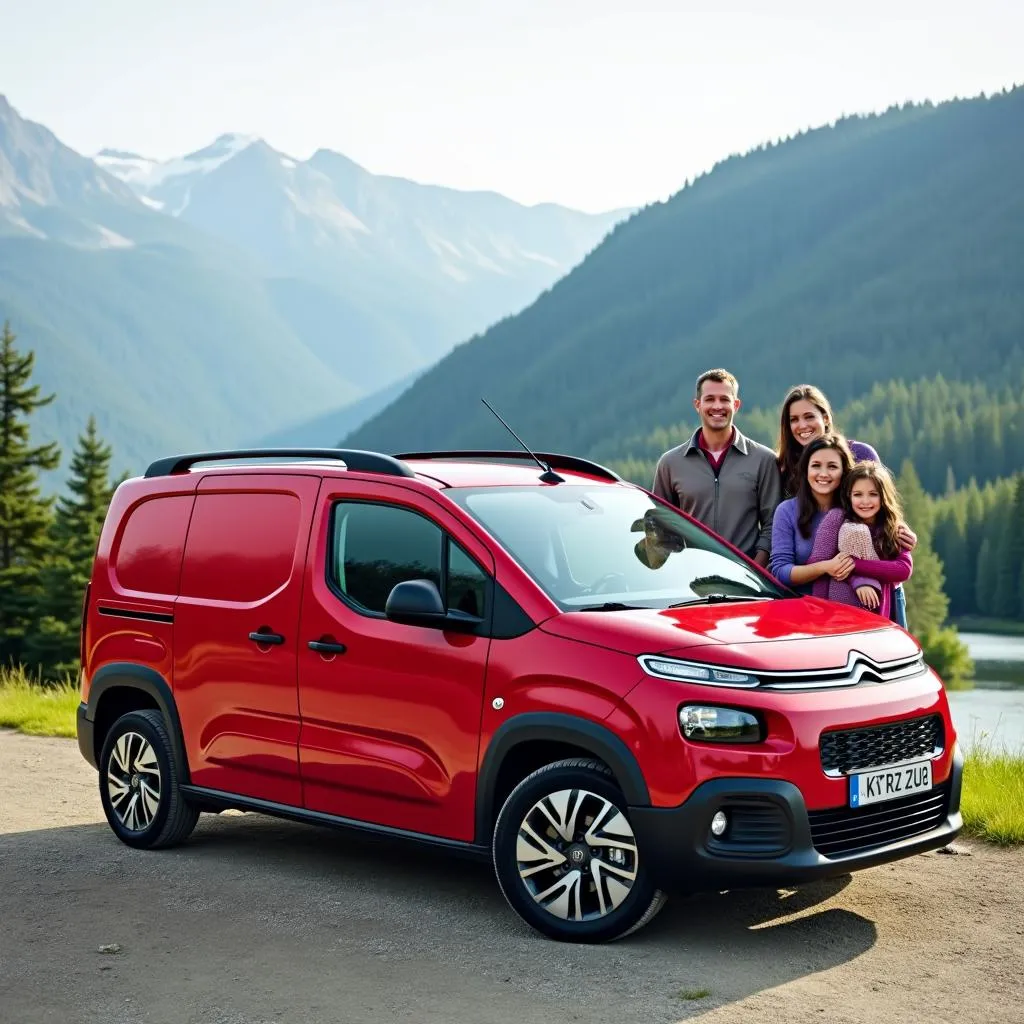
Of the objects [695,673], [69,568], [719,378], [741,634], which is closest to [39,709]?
[719,378]

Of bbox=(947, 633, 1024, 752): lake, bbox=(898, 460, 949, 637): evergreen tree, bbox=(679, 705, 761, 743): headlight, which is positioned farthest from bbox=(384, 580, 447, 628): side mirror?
bbox=(898, 460, 949, 637): evergreen tree

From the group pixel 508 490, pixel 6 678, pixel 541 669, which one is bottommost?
pixel 6 678

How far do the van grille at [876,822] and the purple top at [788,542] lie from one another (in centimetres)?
201

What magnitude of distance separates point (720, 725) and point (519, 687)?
0.83 m

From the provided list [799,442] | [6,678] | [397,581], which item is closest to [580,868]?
[397,581]

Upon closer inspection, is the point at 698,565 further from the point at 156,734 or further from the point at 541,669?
the point at 156,734

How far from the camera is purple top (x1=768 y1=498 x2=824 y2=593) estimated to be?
8.02 metres

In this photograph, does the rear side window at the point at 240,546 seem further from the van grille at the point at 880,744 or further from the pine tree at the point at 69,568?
the pine tree at the point at 69,568

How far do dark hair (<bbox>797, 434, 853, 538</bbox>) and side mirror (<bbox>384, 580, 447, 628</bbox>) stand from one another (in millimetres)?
2656

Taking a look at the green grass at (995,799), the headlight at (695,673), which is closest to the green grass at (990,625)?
the green grass at (995,799)

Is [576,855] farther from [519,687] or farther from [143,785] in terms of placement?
[143,785]

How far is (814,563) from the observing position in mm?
7844

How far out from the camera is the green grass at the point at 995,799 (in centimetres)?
771

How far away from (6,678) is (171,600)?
9.80m
